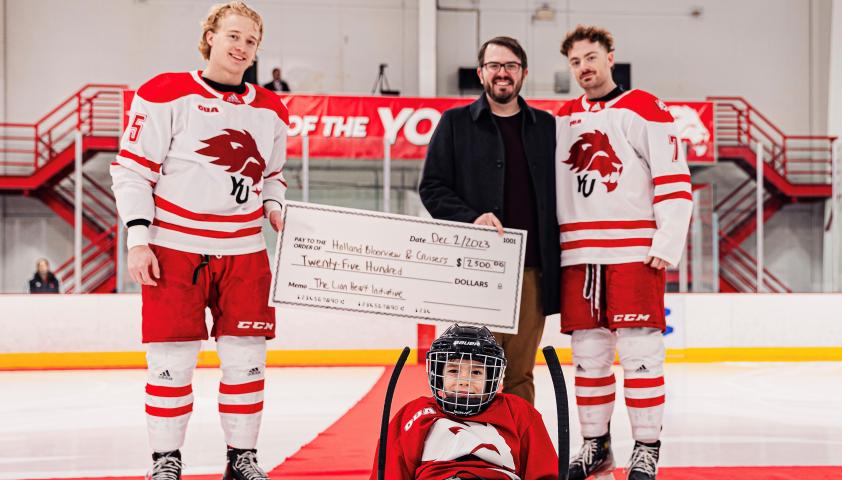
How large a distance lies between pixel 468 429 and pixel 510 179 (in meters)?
1.01

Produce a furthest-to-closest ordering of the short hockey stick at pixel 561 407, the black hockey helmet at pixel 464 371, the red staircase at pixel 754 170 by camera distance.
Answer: the red staircase at pixel 754 170 < the black hockey helmet at pixel 464 371 < the short hockey stick at pixel 561 407

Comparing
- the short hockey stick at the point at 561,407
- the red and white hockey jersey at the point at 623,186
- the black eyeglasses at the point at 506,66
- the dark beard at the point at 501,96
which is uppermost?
the black eyeglasses at the point at 506,66

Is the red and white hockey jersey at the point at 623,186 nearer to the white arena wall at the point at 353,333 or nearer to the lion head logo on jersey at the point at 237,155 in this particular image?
the lion head logo on jersey at the point at 237,155

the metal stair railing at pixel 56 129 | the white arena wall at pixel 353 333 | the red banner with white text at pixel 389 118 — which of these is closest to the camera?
the white arena wall at pixel 353 333

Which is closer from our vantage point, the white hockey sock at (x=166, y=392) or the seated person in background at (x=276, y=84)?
A: the white hockey sock at (x=166, y=392)

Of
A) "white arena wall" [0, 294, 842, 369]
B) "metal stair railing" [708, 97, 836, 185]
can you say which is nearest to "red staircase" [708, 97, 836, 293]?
"metal stair railing" [708, 97, 836, 185]

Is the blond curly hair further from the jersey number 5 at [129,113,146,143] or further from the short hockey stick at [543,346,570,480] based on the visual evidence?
the short hockey stick at [543,346,570,480]

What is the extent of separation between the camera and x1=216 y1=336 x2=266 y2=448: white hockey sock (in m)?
2.45

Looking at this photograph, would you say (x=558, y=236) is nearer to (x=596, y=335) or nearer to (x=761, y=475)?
(x=596, y=335)

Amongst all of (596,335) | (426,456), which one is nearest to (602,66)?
(596,335)

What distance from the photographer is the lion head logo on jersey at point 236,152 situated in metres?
2.43

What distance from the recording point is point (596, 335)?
2.64 metres

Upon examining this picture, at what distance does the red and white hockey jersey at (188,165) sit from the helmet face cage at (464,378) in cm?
88

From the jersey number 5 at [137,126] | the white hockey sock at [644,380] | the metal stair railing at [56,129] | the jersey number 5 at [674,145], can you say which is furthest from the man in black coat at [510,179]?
the metal stair railing at [56,129]
